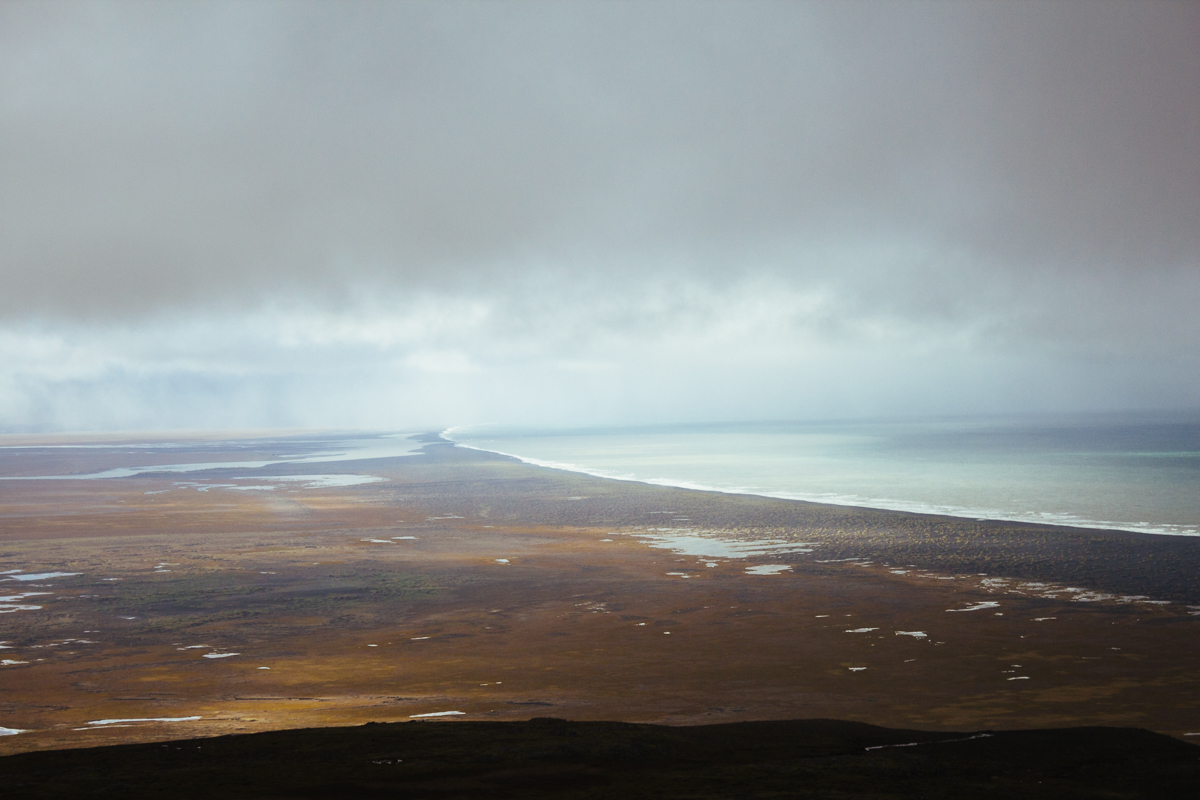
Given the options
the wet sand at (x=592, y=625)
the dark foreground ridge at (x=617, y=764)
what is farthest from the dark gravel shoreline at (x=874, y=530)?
the dark foreground ridge at (x=617, y=764)

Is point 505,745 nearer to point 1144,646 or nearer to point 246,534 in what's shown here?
point 1144,646

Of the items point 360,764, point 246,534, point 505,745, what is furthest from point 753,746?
point 246,534

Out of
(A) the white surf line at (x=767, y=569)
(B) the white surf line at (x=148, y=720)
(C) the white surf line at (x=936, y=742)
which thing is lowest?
(B) the white surf line at (x=148, y=720)

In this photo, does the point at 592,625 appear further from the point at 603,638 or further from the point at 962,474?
the point at 962,474

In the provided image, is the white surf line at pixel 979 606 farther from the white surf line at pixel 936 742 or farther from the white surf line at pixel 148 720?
the white surf line at pixel 148 720

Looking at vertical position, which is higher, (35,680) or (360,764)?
(360,764)

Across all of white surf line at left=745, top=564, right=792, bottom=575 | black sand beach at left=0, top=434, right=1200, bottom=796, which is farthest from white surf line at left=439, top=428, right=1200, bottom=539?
white surf line at left=745, top=564, right=792, bottom=575

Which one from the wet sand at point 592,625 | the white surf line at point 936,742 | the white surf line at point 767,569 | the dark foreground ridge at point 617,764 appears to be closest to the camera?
the dark foreground ridge at point 617,764

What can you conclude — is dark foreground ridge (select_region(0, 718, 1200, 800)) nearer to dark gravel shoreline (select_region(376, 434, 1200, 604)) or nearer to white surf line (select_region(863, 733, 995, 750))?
white surf line (select_region(863, 733, 995, 750))
